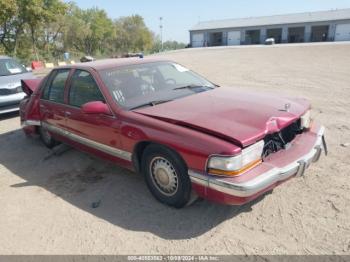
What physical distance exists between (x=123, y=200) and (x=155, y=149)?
0.87 metres

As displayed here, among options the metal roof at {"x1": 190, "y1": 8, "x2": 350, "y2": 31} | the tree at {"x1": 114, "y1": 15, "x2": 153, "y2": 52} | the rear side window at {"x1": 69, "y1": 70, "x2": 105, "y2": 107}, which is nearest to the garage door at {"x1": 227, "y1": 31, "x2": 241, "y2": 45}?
the metal roof at {"x1": 190, "y1": 8, "x2": 350, "y2": 31}

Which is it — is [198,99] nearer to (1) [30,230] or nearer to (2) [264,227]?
(2) [264,227]

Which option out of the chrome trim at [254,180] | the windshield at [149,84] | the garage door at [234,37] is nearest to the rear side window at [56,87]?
the windshield at [149,84]

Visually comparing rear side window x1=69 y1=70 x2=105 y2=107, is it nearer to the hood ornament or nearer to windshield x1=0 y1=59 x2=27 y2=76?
the hood ornament

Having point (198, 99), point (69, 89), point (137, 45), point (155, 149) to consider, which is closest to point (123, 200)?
point (155, 149)

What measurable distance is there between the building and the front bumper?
59126mm

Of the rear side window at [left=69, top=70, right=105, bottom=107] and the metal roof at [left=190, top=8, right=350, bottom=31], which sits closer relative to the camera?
the rear side window at [left=69, top=70, right=105, bottom=107]

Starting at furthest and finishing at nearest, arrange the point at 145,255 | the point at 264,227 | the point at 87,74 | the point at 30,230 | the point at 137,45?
the point at 137,45 → the point at 87,74 → the point at 30,230 → the point at 264,227 → the point at 145,255

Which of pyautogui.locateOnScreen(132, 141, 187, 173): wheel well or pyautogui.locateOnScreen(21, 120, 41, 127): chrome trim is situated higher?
pyautogui.locateOnScreen(132, 141, 187, 173): wheel well

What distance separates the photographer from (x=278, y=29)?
6050 cm

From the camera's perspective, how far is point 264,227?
315 cm

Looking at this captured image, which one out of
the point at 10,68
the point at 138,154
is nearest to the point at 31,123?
the point at 138,154

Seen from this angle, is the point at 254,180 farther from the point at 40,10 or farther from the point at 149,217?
the point at 40,10

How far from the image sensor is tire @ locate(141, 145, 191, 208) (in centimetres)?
326
